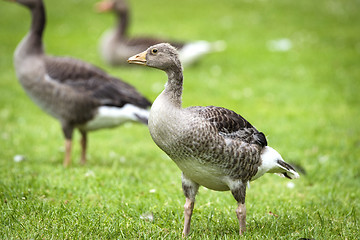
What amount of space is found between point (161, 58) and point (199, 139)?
0.83 meters

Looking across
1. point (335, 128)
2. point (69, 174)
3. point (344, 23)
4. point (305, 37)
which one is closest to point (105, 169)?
point (69, 174)

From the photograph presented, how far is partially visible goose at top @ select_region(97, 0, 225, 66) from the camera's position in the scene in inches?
544

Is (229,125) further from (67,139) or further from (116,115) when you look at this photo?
(67,139)

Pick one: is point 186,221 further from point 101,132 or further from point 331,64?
point 331,64

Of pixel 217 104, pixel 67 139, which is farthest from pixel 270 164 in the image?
pixel 217 104

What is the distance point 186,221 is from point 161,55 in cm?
164

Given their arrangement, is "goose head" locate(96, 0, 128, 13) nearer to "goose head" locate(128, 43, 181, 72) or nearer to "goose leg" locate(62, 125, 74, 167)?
"goose leg" locate(62, 125, 74, 167)

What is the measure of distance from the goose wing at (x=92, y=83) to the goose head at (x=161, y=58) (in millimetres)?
3019

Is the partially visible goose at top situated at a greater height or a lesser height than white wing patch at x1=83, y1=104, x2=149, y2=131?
lesser

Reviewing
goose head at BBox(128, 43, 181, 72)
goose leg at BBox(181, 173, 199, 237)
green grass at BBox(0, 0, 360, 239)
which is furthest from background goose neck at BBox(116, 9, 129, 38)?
goose leg at BBox(181, 173, 199, 237)

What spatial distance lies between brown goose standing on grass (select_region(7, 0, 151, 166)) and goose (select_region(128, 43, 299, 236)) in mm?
2872

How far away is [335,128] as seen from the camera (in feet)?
32.3

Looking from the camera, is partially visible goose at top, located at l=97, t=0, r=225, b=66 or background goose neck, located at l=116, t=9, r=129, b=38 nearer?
partially visible goose at top, located at l=97, t=0, r=225, b=66

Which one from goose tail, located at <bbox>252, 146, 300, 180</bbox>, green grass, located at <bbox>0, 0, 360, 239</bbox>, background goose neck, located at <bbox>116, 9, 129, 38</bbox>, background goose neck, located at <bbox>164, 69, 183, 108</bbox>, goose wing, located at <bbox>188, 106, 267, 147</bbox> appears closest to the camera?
background goose neck, located at <bbox>164, 69, 183, 108</bbox>
